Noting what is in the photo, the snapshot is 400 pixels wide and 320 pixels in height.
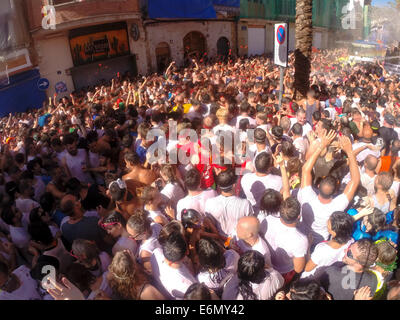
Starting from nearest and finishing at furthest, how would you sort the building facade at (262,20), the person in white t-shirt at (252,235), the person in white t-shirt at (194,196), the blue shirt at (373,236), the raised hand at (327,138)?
the person in white t-shirt at (252,235)
the blue shirt at (373,236)
the person in white t-shirt at (194,196)
the raised hand at (327,138)
the building facade at (262,20)

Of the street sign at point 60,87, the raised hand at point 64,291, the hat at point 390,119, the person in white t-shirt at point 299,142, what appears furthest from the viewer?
the street sign at point 60,87

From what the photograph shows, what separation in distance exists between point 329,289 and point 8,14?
591 inches

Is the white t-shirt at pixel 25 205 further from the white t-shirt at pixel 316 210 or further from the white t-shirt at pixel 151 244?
the white t-shirt at pixel 316 210

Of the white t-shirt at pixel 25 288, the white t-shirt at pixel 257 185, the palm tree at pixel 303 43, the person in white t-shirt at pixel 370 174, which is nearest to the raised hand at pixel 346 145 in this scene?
the person in white t-shirt at pixel 370 174

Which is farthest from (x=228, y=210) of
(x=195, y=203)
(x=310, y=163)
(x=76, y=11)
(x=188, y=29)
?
(x=188, y=29)

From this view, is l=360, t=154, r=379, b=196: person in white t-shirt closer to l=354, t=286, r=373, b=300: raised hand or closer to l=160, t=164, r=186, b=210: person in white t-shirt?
l=354, t=286, r=373, b=300: raised hand

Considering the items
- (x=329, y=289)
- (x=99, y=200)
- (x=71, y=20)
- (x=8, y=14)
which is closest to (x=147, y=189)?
(x=99, y=200)

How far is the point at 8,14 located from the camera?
468 inches

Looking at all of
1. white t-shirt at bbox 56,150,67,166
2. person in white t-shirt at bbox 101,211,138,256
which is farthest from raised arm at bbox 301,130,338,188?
white t-shirt at bbox 56,150,67,166

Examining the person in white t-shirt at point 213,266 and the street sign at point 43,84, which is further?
the street sign at point 43,84

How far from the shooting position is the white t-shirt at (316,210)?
116 inches

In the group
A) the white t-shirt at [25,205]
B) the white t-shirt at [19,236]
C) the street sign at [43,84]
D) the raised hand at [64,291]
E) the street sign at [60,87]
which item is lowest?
the white t-shirt at [19,236]
